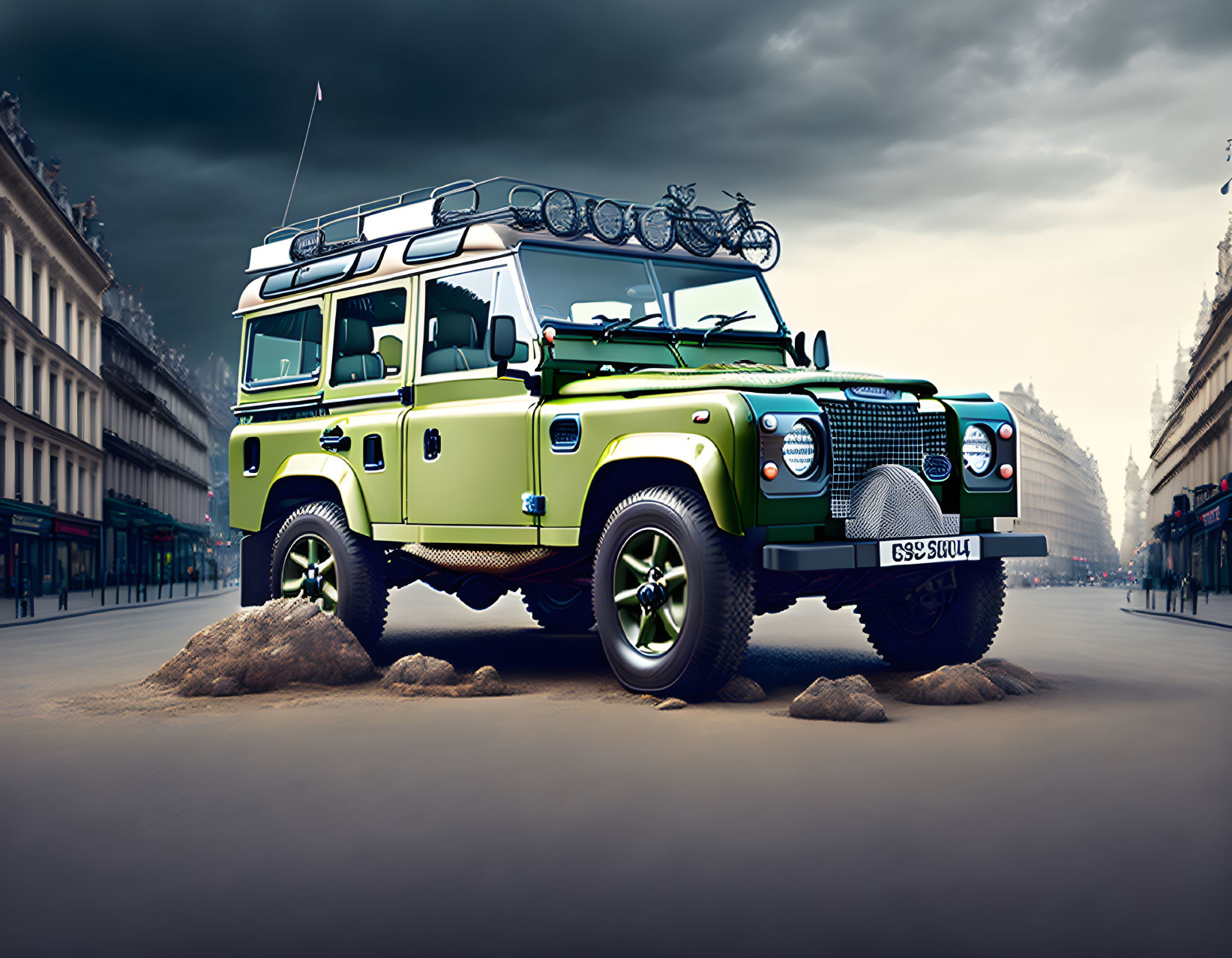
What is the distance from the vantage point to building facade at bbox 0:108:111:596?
43875 millimetres

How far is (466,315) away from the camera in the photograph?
387 inches

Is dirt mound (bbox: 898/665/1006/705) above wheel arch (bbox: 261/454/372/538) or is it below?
below

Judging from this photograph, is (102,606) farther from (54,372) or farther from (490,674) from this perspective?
(490,674)

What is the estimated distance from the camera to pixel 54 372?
2041 inches

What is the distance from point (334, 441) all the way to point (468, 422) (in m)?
1.77

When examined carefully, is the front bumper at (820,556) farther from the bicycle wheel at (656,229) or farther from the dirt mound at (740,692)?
the bicycle wheel at (656,229)

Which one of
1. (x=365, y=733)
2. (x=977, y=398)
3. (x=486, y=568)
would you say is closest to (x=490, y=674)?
(x=486, y=568)

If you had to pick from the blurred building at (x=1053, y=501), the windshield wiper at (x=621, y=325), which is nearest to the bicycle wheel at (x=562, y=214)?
the windshield wiper at (x=621, y=325)

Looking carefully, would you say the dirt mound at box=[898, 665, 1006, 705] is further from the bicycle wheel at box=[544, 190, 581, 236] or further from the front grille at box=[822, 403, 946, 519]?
the bicycle wheel at box=[544, 190, 581, 236]

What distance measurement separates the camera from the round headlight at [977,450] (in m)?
8.78

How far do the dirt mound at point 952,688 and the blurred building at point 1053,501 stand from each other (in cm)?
12653

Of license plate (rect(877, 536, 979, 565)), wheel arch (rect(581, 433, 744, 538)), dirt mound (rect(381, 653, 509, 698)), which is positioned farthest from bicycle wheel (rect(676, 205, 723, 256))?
dirt mound (rect(381, 653, 509, 698))

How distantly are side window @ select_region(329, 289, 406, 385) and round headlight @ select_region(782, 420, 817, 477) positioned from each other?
145 inches

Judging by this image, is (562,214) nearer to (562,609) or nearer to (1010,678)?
(1010,678)
